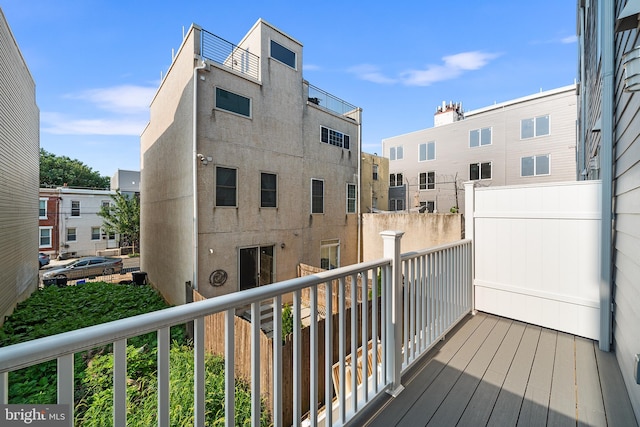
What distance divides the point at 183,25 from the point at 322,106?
181 inches

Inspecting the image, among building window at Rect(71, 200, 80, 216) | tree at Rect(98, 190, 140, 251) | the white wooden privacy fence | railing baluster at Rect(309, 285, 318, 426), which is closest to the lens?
railing baluster at Rect(309, 285, 318, 426)

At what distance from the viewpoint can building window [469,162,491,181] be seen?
44.7 ft

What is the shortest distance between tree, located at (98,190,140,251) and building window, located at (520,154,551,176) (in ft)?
71.9

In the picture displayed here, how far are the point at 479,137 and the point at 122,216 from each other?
21.5m

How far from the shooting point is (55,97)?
10828mm

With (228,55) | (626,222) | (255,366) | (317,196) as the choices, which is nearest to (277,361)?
(255,366)

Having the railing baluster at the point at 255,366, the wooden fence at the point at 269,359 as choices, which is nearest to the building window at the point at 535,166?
the wooden fence at the point at 269,359

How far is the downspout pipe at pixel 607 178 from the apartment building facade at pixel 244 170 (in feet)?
21.8

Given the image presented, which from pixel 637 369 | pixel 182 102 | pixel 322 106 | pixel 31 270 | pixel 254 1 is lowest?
pixel 31 270

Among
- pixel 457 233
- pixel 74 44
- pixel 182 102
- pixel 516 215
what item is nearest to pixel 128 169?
pixel 74 44

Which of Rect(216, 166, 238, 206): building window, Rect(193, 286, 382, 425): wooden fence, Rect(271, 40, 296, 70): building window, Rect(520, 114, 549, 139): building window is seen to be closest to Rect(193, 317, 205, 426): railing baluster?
Rect(193, 286, 382, 425): wooden fence

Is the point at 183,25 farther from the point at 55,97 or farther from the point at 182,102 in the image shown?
the point at 55,97

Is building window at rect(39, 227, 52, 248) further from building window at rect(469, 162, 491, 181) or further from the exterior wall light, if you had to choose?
building window at rect(469, 162, 491, 181)

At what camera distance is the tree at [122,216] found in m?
17.2
